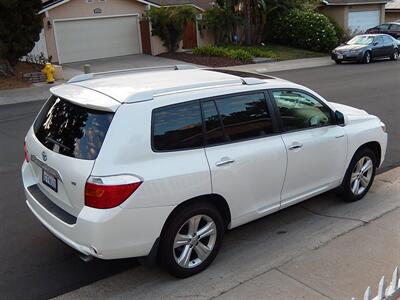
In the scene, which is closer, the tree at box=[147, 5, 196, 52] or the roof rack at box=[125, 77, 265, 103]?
the roof rack at box=[125, 77, 265, 103]

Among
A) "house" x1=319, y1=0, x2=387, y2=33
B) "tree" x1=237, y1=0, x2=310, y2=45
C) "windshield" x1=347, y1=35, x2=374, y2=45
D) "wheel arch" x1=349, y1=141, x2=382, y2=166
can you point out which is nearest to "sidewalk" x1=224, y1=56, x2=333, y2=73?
A: "windshield" x1=347, y1=35, x2=374, y2=45

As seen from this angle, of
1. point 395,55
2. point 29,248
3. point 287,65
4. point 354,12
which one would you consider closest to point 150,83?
point 29,248

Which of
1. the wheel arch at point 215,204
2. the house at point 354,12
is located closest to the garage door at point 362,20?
the house at point 354,12

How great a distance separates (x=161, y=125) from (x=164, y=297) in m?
1.36

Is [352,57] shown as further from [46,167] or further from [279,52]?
[46,167]

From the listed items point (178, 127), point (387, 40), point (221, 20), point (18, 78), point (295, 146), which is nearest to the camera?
point (178, 127)

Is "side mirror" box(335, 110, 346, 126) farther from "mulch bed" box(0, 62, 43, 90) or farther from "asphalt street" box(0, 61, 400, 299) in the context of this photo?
"mulch bed" box(0, 62, 43, 90)

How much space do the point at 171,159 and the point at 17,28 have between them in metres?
15.7

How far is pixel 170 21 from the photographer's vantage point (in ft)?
83.6

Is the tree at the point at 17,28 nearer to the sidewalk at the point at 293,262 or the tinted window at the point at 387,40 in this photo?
the sidewalk at the point at 293,262

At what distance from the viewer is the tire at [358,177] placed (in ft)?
17.7

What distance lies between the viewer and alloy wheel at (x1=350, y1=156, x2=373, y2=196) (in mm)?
5508

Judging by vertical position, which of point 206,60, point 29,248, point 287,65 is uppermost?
point 206,60

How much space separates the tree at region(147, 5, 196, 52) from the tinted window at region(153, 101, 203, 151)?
2178cm
